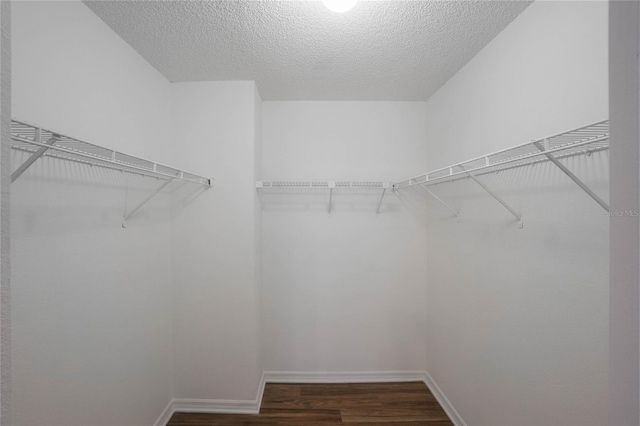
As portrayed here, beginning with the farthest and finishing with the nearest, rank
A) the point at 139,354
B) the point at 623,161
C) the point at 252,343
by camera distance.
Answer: the point at 252,343 → the point at 139,354 → the point at 623,161

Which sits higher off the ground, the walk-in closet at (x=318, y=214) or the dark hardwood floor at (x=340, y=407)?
the walk-in closet at (x=318, y=214)

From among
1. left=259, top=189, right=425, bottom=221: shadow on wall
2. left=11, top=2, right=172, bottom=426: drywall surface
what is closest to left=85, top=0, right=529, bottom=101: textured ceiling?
left=11, top=2, right=172, bottom=426: drywall surface

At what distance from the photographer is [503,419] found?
1.33 meters

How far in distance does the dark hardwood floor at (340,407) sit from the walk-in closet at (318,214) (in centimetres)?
2

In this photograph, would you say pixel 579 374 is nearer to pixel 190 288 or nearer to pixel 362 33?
pixel 362 33

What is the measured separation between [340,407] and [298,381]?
17.2 inches

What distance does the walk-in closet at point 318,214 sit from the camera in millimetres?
926

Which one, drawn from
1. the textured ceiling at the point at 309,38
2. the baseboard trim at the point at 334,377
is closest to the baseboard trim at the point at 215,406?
the baseboard trim at the point at 334,377

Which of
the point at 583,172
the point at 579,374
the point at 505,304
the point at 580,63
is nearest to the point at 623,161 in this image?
the point at 583,172

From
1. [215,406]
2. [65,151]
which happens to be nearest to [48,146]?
[65,151]

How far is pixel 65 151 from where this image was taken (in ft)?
2.46

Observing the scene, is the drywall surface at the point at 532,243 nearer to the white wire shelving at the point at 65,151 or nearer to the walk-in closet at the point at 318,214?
the walk-in closet at the point at 318,214

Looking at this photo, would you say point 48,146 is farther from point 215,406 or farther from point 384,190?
point 215,406

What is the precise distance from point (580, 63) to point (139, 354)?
8.91ft
